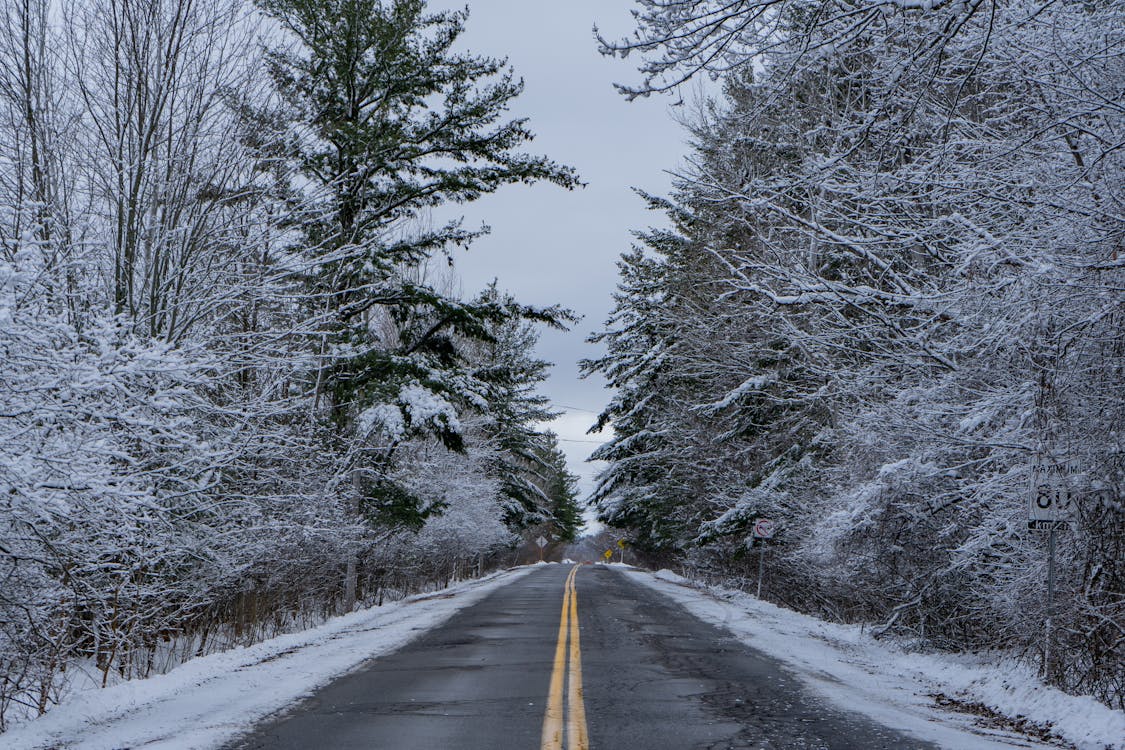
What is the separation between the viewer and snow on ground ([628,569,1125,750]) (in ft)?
24.3

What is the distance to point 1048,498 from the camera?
9.27 meters

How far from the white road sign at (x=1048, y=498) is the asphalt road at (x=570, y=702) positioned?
289 centimetres

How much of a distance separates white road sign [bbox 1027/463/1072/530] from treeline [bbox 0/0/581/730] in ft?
26.6

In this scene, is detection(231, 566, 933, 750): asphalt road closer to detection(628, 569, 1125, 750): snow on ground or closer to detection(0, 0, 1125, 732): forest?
detection(628, 569, 1125, 750): snow on ground

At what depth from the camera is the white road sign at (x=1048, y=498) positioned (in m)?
9.23

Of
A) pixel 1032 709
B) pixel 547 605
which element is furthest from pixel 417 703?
pixel 547 605

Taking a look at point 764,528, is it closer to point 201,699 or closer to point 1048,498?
point 1048,498

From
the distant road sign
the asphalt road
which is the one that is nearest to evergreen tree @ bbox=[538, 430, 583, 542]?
the distant road sign

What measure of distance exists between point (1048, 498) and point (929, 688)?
8.37ft

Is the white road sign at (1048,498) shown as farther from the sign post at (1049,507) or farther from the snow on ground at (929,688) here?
the snow on ground at (929,688)

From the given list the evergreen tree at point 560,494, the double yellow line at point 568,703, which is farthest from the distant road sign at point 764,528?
the evergreen tree at point 560,494

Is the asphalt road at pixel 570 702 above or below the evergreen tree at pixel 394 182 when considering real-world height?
below

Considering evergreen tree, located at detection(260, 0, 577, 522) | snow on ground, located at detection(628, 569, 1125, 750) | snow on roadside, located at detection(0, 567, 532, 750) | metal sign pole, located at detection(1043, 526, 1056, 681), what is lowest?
snow on roadside, located at detection(0, 567, 532, 750)

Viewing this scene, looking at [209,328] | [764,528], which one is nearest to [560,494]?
[764,528]
